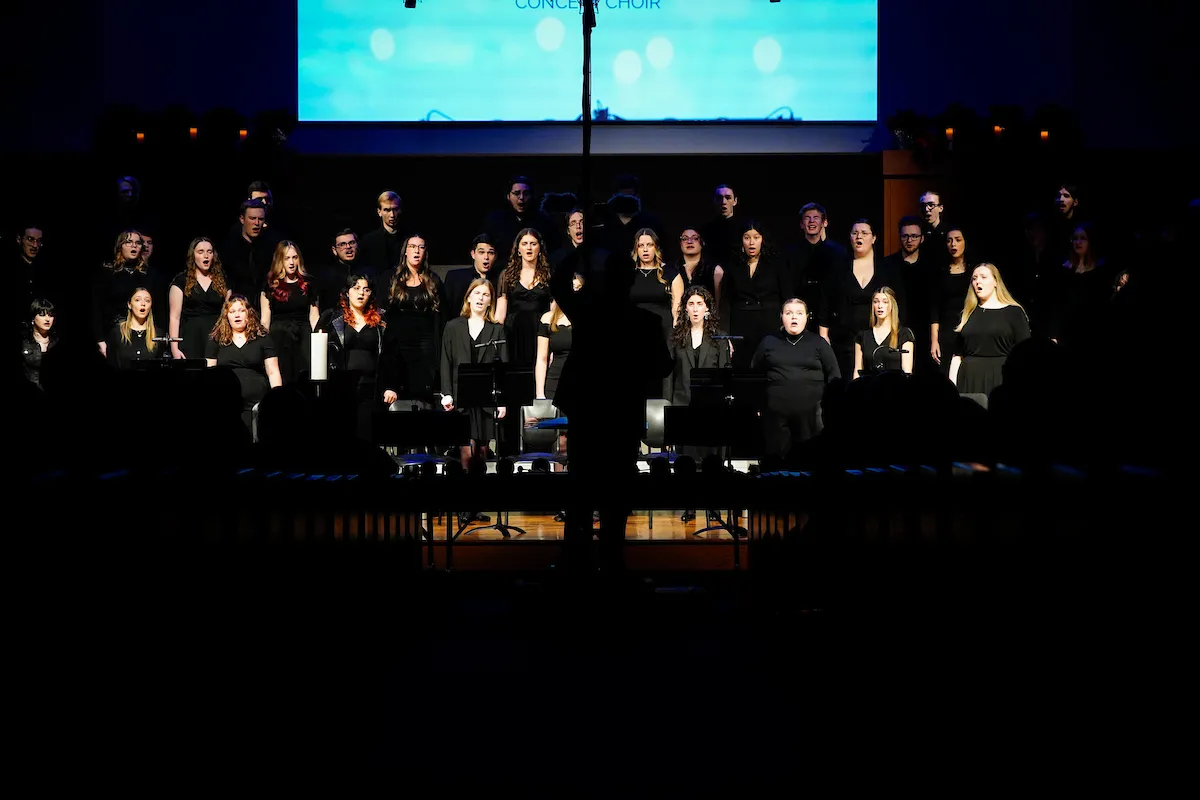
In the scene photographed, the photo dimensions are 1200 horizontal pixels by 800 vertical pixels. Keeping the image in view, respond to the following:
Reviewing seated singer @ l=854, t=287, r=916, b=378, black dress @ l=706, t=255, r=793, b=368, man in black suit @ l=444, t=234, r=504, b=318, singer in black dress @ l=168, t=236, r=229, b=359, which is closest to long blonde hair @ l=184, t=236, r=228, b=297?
singer in black dress @ l=168, t=236, r=229, b=359

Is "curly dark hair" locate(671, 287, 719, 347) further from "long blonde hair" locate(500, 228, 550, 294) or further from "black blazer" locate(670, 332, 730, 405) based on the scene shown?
"long blonde hair" locate(500, 228, 550, 294)

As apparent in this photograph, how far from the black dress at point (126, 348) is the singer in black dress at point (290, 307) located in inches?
36.7

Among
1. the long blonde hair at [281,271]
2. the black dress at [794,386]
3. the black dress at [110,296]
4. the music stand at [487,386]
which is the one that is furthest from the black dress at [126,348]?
the black dress at [794,386]

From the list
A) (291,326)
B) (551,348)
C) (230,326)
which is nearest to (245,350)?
(230,326)

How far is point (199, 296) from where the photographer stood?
343 inches

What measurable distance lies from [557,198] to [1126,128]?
6089 mm

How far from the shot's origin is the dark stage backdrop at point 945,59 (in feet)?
35.0

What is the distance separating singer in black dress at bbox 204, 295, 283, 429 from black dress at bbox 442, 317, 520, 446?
1357 millimetres

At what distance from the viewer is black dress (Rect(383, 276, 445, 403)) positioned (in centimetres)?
848

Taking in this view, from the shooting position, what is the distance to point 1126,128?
10.8 m

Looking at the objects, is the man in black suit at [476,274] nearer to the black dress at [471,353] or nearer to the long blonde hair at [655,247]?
the black dress at [471,353]

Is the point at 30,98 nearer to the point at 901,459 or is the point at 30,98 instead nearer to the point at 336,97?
the point at 336,97

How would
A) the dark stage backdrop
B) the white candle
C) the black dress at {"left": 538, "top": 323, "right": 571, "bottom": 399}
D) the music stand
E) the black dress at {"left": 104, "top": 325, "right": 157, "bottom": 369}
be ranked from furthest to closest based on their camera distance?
the dark stage backdrop
the black dress at {"left": 104, "top": 325, "right": 157, "bottom": 369}
the black dress at {"left": 538, "top": 323, "right": 571, "bottom": 399}
the music stand
the white candle

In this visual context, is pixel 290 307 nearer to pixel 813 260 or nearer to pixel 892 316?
pixel 813 260
